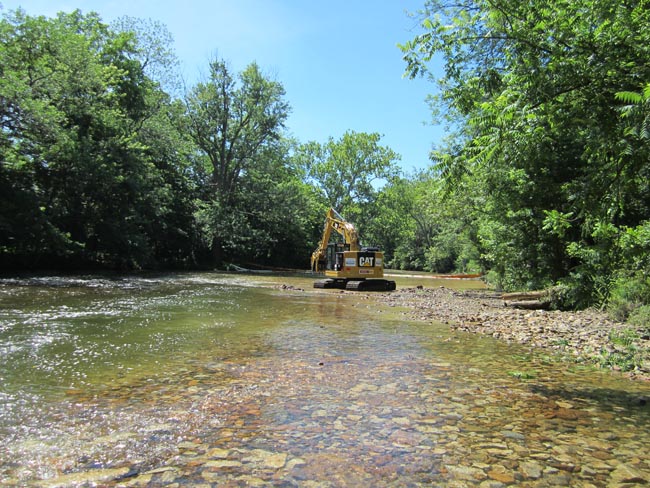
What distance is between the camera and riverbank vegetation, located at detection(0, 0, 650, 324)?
5.01 m

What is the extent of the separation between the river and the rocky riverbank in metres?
0.51

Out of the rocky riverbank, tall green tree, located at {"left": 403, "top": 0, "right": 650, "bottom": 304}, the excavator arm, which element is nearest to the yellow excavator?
the excavator arm

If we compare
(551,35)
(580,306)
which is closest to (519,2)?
(551,35)

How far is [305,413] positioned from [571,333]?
645 centimetres

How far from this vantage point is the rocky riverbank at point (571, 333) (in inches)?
248

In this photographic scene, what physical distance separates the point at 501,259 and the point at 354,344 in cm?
1264

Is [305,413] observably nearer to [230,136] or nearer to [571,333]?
[571,333]

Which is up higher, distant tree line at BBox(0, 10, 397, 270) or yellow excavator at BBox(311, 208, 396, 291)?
distant tree line at BBox(0, 10, 397, 270)

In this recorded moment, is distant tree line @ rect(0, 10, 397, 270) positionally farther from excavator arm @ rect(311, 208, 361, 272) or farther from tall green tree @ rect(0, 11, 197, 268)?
excavator arm @ rect(311, 208, 361, 272)

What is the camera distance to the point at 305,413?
13.6 ft

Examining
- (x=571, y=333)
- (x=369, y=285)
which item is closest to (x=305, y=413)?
(x=571, y=333)

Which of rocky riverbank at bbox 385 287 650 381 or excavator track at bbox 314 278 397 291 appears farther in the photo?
excavator track at bbox 314 278 397 291

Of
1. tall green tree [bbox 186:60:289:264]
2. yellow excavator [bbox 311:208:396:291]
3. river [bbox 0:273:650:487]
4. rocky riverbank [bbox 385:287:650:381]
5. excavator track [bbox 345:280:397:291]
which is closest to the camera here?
river [bbox 0:273:650:487]

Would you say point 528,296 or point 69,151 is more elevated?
point 69,151
